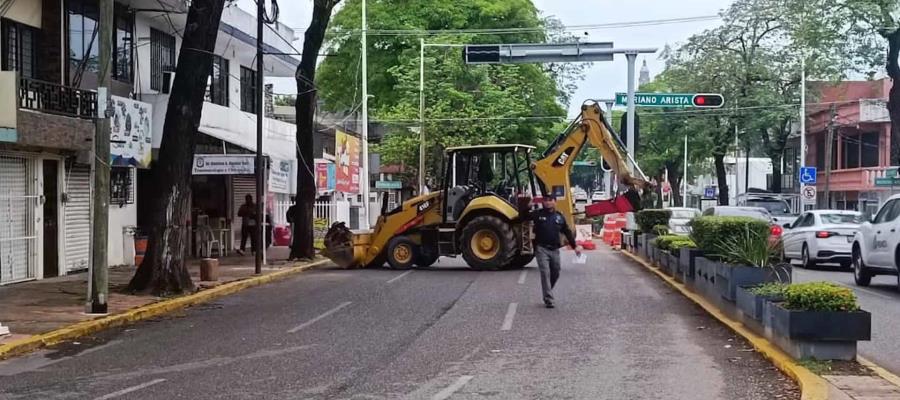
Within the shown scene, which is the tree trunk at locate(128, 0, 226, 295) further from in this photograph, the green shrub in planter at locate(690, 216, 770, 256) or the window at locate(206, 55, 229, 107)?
the window at locate(206, 55, 229, 107)

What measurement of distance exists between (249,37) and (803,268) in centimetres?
1645

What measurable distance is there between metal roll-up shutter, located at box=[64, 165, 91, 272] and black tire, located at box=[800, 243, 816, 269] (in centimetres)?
1692

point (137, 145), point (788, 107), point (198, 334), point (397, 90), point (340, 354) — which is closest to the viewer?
point (340, 354)

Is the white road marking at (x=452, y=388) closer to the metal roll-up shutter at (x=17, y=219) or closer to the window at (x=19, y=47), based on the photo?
the metal roll-up shutter at (x=17, y=219)

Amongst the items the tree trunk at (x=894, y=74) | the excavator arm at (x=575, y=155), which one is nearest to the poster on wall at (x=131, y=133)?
the excavator arm at (x=575, y=155)

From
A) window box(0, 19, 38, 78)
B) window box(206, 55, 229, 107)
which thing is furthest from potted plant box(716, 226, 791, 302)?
window box(206, 55, 229, 107)

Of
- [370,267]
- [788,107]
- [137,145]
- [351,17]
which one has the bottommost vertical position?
[370,267]

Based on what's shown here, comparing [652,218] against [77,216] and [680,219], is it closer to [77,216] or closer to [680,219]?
[680,219]

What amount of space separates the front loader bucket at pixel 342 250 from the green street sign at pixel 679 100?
9682mm

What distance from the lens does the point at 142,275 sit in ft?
55.7

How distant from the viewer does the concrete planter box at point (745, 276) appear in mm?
12664

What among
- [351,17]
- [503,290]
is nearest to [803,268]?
[503,290]

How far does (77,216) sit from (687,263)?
13.0 metres

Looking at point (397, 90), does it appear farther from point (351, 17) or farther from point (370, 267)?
point (370, 267)
